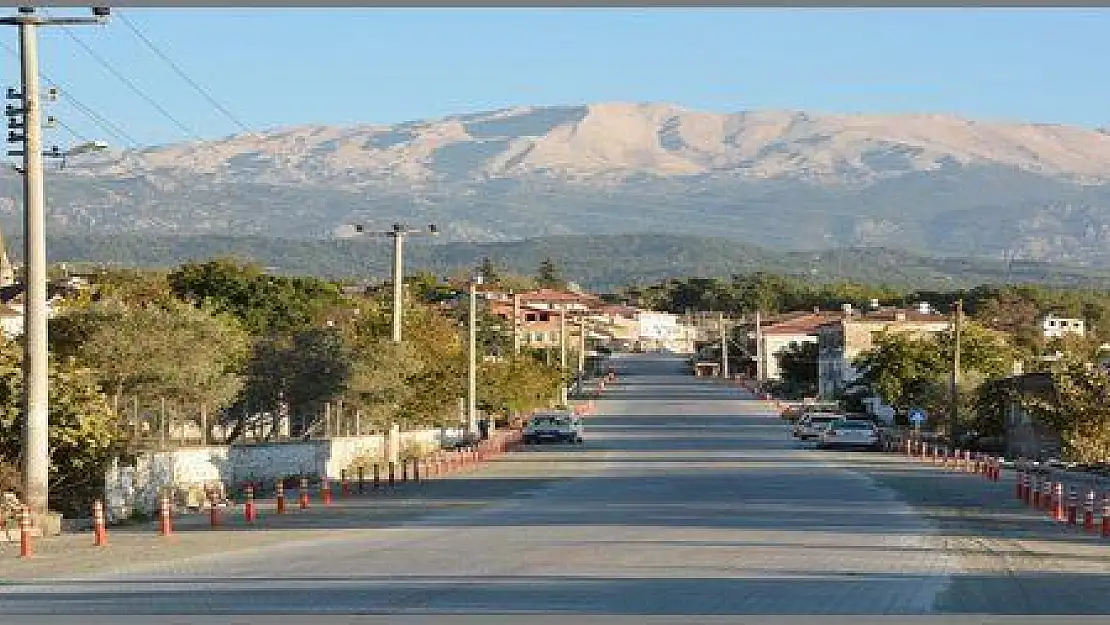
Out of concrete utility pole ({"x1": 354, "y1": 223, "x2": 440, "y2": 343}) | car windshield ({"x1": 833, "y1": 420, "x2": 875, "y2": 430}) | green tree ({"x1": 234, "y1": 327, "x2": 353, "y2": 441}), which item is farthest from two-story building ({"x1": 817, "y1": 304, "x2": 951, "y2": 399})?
green tree ({"x1": 234, "y1": 327, "x2": 353, "y2": 441})

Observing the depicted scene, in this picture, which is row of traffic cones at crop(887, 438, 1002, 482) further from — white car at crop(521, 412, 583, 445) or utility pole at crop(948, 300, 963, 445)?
white car at crop(521, 412, 583, 445)

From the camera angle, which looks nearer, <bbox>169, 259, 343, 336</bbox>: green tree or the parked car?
the parked car

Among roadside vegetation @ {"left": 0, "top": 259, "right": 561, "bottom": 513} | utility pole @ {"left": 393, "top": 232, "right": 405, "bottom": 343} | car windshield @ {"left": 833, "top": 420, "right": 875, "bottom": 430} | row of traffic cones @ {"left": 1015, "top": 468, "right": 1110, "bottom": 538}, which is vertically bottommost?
row of traffic cones @ {"left": 1015, "top": 468, "right": 1110, "bottom": 538}

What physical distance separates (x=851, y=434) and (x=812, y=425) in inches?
345

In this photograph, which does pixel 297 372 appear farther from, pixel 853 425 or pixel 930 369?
pixel 930 369

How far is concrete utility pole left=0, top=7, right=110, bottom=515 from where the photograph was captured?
36.1 m

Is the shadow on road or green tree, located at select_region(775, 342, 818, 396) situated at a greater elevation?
green tree, located at select_region(775, 342, 818, 396)

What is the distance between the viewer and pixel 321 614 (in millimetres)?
20375

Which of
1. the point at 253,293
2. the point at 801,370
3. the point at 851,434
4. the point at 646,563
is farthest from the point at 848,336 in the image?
the point at 646,563

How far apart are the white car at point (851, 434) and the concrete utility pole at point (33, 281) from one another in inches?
1905

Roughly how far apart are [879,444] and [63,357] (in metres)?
42.5

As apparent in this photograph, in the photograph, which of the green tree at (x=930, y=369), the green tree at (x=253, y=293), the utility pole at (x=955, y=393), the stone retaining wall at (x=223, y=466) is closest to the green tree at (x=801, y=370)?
the green tree at (x=930, y=369)

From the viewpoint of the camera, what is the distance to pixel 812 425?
296ft

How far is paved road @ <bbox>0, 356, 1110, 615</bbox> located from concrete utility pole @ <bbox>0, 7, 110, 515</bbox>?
4.05m
